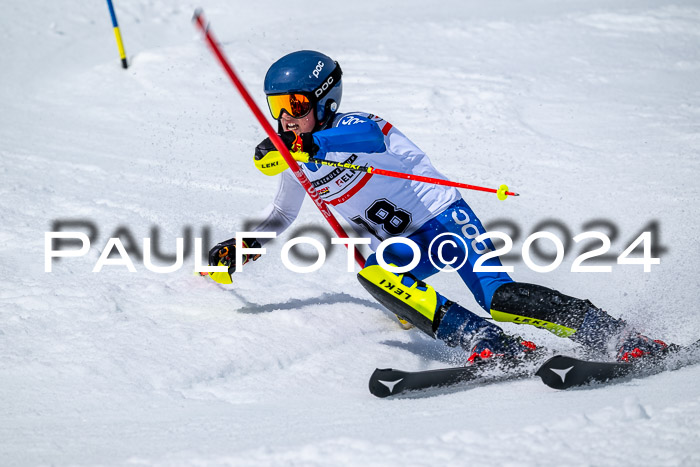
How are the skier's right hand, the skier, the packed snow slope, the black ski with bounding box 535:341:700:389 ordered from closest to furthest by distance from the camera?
the packed snow slope, the black ski with bounding box 535:341:700:389, the skier, the skier's right hand

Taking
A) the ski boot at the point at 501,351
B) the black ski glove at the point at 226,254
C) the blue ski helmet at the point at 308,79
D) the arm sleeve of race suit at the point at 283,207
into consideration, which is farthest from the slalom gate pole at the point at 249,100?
the ski boot at the point at 501,351

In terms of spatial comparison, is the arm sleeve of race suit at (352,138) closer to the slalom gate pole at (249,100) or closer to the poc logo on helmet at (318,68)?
the slalom gate pole at (249,100)

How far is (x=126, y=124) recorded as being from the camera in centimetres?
789

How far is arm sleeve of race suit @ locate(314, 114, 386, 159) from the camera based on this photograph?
350cm

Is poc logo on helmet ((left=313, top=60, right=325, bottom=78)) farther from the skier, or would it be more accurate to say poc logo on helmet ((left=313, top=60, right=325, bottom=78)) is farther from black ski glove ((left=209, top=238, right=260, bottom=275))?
black ski glove ((left=209, top=238, right=260, bottom=275))

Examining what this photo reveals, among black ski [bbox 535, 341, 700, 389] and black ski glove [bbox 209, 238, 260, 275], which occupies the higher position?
black ski [bbox 535, 341, 700, 389]

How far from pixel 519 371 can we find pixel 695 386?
74cm

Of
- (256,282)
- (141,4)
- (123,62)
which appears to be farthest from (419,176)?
(141,4)

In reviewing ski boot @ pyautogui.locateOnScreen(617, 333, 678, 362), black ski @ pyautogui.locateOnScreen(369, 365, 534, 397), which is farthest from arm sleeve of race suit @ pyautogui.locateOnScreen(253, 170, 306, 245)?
ski boot @ pyautogui.locateOnScreen(617, 333, 678, 362)

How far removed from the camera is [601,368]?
3162 mm

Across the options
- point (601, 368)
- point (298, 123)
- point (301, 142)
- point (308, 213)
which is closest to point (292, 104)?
point (298, 123)

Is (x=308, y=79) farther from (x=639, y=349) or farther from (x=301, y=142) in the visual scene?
(x=639, y=349)

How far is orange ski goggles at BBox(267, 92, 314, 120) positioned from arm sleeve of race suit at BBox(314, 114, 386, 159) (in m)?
0.19

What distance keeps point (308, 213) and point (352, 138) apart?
8.38 feet
